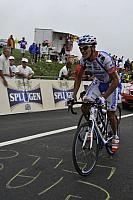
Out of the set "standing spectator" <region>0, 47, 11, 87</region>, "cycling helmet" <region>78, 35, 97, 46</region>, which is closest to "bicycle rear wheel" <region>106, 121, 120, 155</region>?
"cycling helmet" <region>78, 35, 97, 46</region>

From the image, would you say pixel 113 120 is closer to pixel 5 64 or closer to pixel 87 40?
pixel 87 40

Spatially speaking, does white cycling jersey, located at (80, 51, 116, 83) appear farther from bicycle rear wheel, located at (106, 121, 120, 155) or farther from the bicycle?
bicycle rear wheel, located at (106, 121, 120, 155)

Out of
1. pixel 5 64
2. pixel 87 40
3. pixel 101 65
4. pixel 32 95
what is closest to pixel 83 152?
pixel 101 65

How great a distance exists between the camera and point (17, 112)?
1161cm

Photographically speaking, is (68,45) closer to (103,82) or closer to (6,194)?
(103,82)

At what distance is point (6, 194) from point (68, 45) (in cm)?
3195

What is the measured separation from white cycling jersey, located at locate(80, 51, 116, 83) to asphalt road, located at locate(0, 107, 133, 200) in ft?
4.81

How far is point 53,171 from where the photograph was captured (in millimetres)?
5445

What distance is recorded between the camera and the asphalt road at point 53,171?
4.61 metres

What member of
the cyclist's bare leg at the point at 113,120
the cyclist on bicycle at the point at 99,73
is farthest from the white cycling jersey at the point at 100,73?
the cyclist's bare leg at the point at 113,120

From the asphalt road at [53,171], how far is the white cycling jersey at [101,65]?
1465 mm

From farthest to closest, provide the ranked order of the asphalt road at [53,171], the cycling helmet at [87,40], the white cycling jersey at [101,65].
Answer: the white cycling jersey at [101,65]
the cycling helmet at [87,40]
the asphalt road at [53,171]

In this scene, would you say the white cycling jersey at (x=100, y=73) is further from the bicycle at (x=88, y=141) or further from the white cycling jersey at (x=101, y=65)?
the bicycle at (x=88, y=141)

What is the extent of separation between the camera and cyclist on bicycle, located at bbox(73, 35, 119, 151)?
5.66 metres
